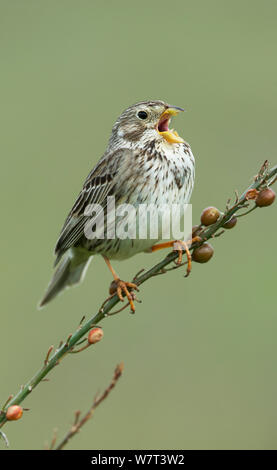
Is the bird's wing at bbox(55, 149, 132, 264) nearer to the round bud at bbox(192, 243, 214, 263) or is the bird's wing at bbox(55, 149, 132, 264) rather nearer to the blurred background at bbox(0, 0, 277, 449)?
the round bud at bbox(192, 243, 214, 263)

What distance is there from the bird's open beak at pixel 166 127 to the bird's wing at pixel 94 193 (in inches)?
9.1

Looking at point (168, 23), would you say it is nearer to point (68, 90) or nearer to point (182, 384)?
point (68, 90)

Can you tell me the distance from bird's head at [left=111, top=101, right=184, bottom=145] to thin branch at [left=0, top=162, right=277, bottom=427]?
1.27 meters

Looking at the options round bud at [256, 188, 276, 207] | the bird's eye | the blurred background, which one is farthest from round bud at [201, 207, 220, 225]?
the blurred background

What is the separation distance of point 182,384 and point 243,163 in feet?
9.91

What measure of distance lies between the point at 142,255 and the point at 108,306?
4.72 m

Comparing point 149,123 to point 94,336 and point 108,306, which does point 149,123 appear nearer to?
point 108,306

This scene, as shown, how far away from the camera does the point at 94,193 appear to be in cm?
460

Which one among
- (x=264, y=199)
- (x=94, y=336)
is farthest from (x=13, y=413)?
(x=264, y=199)

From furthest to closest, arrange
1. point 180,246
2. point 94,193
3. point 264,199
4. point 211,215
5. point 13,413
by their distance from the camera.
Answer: point 94,193
point 180,246
point 211,215
point 264,199
point 13,413

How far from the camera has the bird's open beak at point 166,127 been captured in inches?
169

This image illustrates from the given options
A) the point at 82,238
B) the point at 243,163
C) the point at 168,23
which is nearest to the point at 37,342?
the point at 82,238

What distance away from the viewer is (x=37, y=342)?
23.1ft

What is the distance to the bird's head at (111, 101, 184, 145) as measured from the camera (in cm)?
436
